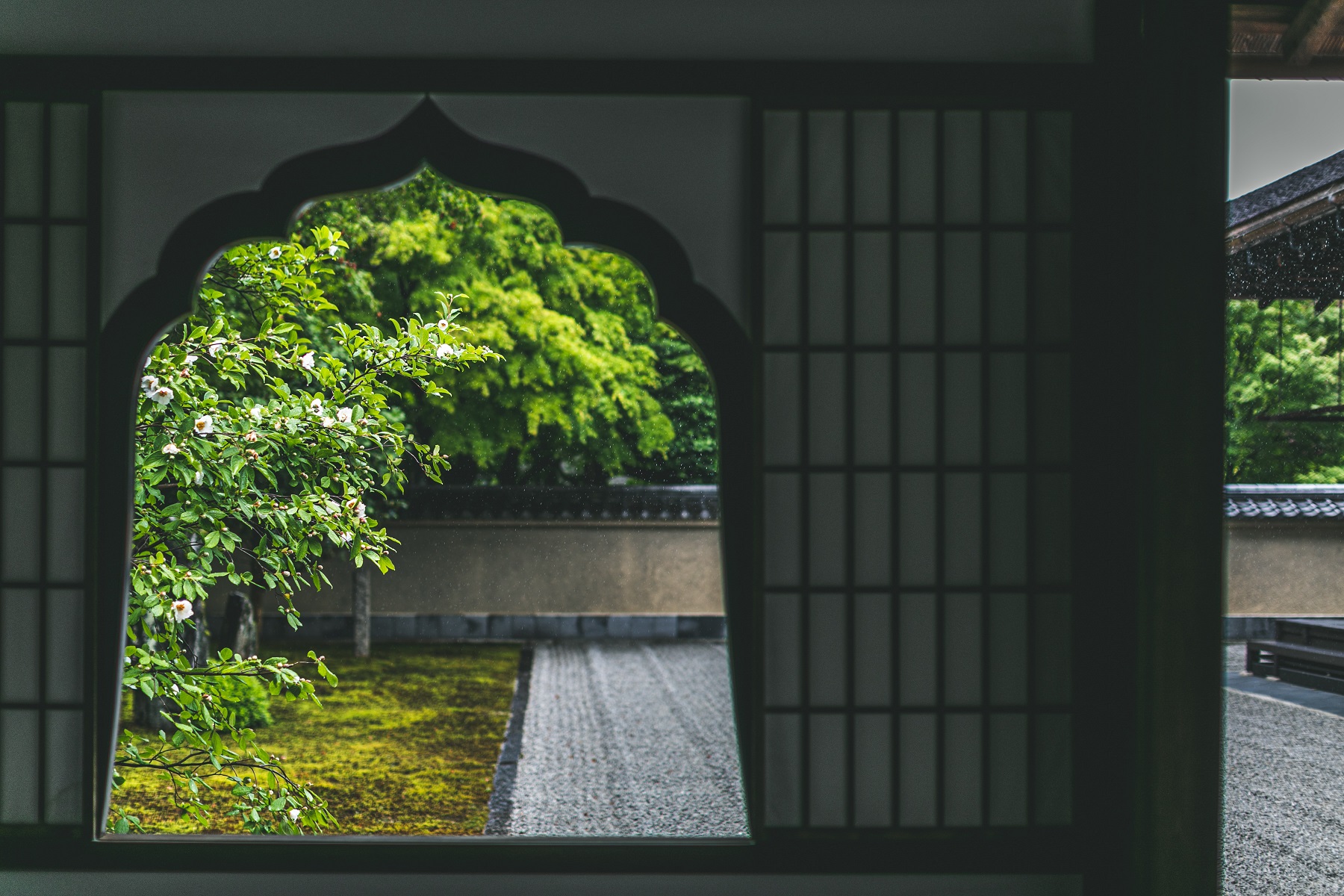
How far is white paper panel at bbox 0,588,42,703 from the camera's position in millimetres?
2029

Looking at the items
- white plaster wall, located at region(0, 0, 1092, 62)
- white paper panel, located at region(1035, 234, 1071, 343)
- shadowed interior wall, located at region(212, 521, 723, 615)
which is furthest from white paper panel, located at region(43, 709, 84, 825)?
shadowed interior wall, located at region(212, 521, 723, 615)

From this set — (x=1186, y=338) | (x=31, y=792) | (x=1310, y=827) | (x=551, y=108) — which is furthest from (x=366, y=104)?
(x=1310, y=827)

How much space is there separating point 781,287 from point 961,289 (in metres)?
0.44

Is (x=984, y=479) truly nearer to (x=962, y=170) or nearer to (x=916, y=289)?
(x=916, y=289)

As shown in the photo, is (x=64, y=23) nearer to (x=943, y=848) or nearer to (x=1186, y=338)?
(x=1186, y=338)

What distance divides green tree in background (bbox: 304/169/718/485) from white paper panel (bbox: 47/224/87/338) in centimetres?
430

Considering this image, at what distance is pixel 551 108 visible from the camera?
2078mm

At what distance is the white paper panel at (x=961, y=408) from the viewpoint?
6.93 feet

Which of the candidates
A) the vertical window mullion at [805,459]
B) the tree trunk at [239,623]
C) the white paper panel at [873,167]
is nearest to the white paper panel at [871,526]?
the vertical window mullion at [805,459]

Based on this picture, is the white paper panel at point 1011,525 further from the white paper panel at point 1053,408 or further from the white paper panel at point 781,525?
the white paper panel at point 781,525

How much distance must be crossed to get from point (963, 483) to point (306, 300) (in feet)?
6.12

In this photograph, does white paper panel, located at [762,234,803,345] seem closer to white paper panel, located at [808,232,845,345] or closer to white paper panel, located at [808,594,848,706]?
white paper panel, located at [808,232,845,345]

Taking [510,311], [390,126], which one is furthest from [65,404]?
[510,311]

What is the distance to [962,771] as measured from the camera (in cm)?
210
